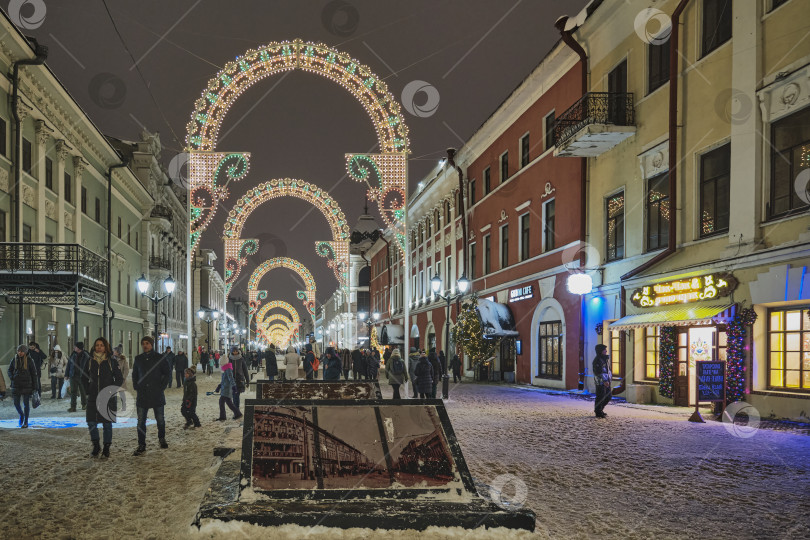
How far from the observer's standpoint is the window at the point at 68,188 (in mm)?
31484

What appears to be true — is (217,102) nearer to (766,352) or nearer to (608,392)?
(608,392)

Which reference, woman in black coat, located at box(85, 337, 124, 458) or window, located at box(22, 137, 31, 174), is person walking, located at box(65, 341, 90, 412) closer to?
woman in black coat, located at box(85, 337, 124, 458)

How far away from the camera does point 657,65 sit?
64.4 ft

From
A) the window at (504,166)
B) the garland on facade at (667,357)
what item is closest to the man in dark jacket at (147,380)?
the garland on facade at (667,357)

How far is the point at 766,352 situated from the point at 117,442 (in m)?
12.3

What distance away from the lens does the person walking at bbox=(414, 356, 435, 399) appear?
1839 cm

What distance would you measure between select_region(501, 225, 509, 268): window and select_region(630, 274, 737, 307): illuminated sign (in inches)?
465

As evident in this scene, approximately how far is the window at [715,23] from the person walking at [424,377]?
32.3 ft

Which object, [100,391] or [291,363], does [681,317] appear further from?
[291,363]

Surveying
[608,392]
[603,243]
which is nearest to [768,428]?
[608,392]

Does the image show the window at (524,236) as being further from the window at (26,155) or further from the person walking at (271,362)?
the window at (26,155)

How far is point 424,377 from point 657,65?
1018 cm

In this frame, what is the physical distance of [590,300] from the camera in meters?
23.4

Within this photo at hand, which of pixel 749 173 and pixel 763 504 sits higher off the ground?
pixel 749 173
